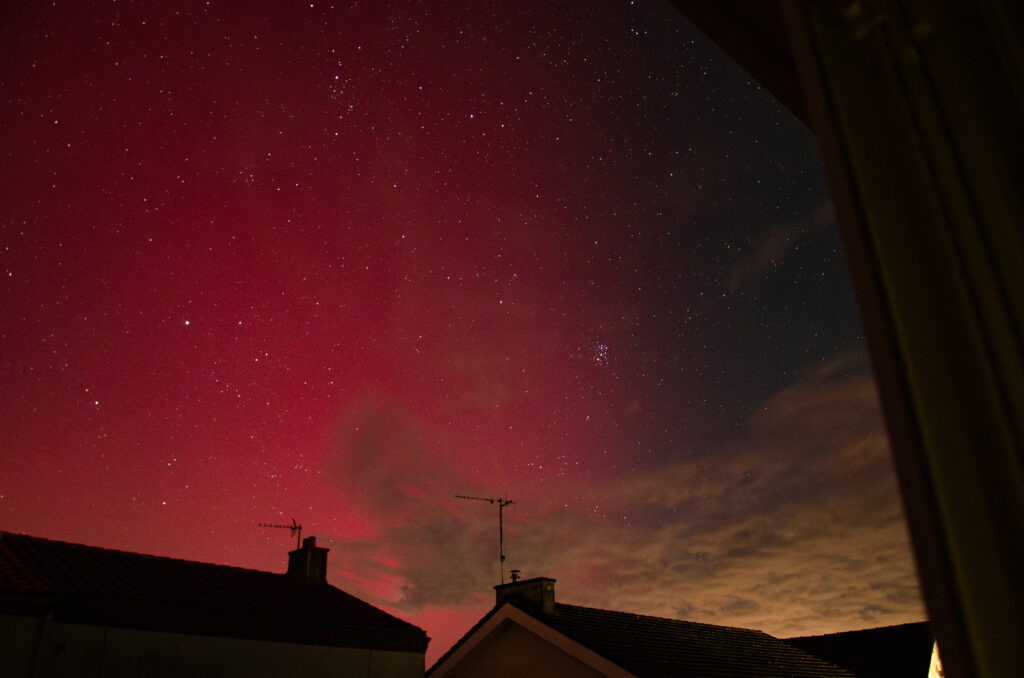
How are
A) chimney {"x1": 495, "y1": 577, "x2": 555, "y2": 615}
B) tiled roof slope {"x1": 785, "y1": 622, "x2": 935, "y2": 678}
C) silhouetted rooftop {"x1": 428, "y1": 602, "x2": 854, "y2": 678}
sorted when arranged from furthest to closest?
1. tiled roof slope {"x1": 785, "y1": 622, "x2": 935, "y2": 678}
2. chimney {"x1": 495, "y1": 577, "x2": 555, "y2": 615}
3. silhouetted rooftop {"x1": 428, "y1": 602, "x2": 854, "y2": 678}

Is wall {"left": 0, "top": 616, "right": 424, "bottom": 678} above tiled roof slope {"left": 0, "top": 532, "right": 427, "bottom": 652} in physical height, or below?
below

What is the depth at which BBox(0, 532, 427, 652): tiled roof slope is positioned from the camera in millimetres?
11523

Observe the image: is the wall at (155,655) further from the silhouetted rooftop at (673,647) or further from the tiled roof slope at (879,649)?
the tiled roof slope at (879,649)

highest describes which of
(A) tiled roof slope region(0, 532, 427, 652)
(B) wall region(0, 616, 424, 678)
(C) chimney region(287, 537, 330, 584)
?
(C) chimney region(287, 537, 330, 584)

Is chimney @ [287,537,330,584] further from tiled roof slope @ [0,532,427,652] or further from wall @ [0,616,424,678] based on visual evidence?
wall @ [0,616,424,678]

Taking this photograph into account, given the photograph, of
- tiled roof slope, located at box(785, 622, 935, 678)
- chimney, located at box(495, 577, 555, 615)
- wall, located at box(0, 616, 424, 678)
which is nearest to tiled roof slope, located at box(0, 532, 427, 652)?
wall, located at box(0, 616, 424, 678)

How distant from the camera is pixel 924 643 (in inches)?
795

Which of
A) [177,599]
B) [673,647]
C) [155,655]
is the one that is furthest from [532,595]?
[155,655]

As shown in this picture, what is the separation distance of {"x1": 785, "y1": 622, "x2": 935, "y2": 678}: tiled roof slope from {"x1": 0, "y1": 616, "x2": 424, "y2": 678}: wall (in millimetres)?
13904

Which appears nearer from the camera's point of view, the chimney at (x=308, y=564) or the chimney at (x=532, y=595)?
the chimney at (x=532, y=595)

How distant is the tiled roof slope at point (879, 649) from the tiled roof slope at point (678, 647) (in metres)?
1.20

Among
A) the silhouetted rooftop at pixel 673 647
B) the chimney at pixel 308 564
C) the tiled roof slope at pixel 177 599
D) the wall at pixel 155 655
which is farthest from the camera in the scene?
the chimney at pixel 308 564

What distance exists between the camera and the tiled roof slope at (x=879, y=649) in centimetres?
1952

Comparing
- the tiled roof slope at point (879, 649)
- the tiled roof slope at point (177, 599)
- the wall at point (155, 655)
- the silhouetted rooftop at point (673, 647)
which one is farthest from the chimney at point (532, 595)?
the tiled roof slope at point (879, 649)
